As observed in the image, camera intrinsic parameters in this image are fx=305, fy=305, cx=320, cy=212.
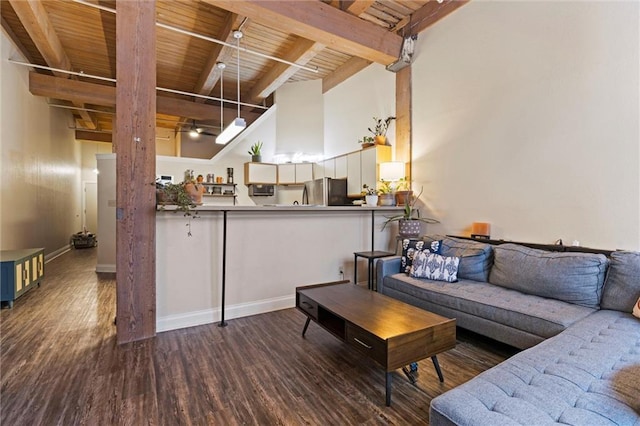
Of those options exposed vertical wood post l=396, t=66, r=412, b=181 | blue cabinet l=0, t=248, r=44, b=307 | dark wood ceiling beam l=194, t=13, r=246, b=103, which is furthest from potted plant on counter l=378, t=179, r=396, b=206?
blue cabinet l=0, t=248, r=44, b=307

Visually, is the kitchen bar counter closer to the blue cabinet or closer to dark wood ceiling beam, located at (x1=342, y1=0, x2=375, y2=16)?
the blue cabinet

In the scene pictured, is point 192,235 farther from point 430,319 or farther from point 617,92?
point 617,92

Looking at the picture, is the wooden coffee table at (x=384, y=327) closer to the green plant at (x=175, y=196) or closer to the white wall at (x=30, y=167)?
the green plant at (x=175, y=196)

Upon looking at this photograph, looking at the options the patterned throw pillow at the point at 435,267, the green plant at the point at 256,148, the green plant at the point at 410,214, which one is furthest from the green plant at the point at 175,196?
the green plant at the point at 256,148

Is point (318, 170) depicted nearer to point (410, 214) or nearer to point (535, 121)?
point (410, 214)

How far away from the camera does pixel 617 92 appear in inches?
99.2

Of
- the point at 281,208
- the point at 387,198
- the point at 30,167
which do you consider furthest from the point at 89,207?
the point at 387,198

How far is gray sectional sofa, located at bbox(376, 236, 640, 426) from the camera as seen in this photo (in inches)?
45.1

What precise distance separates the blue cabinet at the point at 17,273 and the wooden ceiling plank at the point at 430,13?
583 centimetres

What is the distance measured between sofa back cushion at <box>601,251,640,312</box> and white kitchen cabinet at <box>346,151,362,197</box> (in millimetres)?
3401

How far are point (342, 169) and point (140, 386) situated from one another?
4512 mm

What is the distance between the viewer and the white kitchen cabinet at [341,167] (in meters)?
5.64

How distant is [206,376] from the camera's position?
212cm

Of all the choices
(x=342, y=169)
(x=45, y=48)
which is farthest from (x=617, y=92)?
(x=45, y=48)
